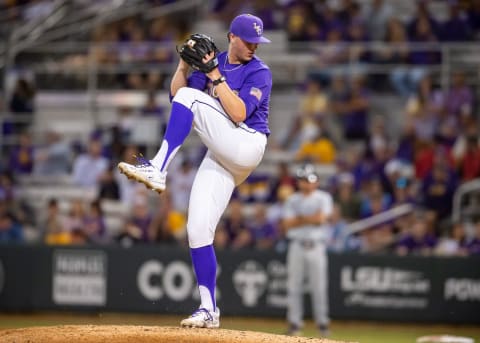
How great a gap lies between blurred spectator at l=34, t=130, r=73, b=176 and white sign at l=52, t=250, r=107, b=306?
2.53 metres

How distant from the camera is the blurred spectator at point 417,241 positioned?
14.8m

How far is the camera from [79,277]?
1513 cm

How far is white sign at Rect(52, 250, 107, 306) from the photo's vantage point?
594 inches

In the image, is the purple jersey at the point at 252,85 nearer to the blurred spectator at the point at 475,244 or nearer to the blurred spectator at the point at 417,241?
the blurred spectator at the point at 417,241

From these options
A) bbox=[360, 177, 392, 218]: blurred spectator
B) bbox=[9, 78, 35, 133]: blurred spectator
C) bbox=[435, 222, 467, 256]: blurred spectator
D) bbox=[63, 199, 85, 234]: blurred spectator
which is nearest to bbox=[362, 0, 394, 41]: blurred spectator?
bbox=[360, 177, 392, 218]: blurred spectator

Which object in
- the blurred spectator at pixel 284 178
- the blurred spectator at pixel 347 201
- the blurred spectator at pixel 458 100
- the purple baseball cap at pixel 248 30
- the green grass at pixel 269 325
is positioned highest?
the blurred spectator at pixel 458 100

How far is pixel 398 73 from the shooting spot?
55.0 feet

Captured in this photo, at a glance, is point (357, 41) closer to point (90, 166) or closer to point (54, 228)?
point (90, 166)

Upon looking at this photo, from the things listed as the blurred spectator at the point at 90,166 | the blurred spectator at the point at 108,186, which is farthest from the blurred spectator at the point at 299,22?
the blurred spectator at the point at 108,186

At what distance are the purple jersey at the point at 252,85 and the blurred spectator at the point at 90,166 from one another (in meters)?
9.50

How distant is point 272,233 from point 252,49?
27.5 feet

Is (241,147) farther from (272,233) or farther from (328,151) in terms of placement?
(328,151)

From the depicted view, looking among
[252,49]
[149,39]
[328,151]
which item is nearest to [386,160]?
[328,151]

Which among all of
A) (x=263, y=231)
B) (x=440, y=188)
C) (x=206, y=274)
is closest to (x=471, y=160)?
(x=440, y=188)
